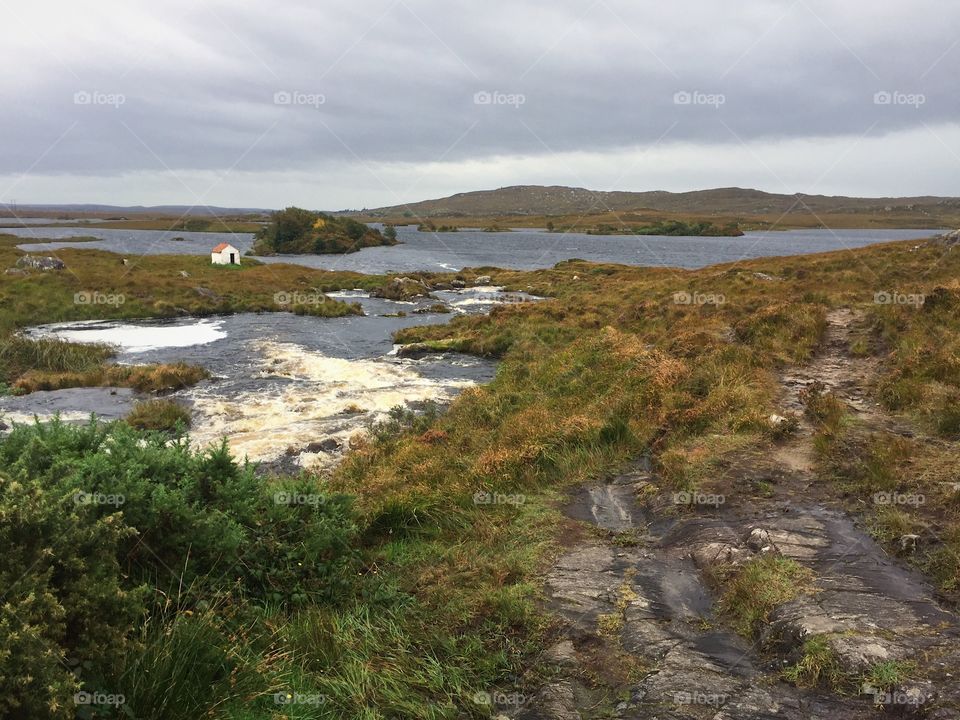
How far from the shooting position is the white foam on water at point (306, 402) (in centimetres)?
1686

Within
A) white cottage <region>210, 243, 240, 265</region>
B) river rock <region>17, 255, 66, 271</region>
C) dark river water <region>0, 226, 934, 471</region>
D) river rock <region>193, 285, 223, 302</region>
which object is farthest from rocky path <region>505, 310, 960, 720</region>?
white cottage <region>210, 243, 240, 265</region>

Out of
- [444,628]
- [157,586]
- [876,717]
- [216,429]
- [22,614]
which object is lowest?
[216,429]

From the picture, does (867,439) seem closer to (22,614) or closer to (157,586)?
(157,586)

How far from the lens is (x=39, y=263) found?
145ft

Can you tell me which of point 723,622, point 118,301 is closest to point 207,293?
point 118,301

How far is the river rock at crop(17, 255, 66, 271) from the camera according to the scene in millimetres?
43500

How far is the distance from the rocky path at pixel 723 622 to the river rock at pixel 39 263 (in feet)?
162

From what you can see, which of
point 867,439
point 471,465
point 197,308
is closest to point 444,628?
point 471,465

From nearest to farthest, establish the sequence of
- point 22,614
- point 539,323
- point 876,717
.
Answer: point 22,614, point 876,717, point 539,323

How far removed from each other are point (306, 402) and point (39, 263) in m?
37.0

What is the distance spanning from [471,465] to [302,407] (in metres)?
10.6

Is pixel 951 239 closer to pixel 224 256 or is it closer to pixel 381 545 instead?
pixel 381 545

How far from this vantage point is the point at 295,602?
6367mm

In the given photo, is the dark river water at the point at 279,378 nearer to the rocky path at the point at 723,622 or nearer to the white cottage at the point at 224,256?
the rocky path at the point at 723,622
